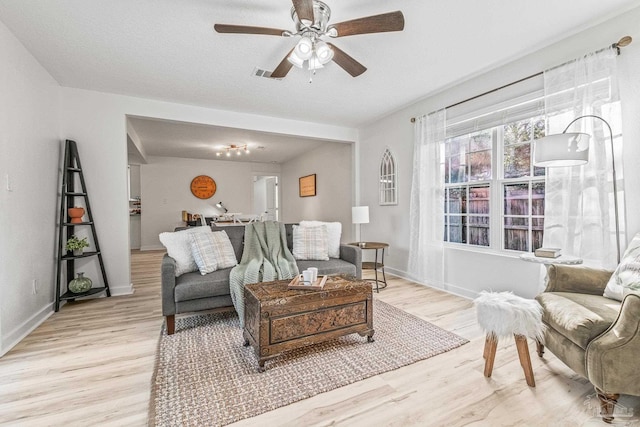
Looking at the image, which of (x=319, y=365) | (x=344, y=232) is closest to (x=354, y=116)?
(x=344, y=232)

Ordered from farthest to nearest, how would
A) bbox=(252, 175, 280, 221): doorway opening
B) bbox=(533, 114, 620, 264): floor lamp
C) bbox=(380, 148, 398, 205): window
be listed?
bbox=(252, 175, 280, 221): doorway opening, bbox=(380, 148, 398, 205): window, bbox=(533, 114, 620, 264): floor lamp

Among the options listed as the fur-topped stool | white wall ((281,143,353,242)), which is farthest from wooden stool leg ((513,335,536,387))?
white wall ((281,143,353,242))

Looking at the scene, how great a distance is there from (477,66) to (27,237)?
15.3ft

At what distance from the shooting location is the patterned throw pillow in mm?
2686

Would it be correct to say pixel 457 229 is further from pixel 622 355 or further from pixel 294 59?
pixel 294 59

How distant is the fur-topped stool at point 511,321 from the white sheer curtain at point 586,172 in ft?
3.29

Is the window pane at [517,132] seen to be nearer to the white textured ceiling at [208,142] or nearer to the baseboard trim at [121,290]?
the white textured ceiling at [208,142]

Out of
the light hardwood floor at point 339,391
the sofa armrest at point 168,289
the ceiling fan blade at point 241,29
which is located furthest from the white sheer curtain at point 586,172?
the sofa armrest at point 168,289

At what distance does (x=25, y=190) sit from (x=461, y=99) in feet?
15.1

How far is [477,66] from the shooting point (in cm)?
296

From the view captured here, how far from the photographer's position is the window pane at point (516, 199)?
114 inches

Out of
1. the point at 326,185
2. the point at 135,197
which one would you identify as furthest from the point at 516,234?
the point at 135,197

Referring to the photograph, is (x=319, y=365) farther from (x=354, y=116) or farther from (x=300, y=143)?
(x=300, y=143)

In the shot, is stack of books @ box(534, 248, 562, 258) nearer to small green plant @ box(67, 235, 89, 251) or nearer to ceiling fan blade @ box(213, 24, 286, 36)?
ceiling fan blade @ box(213, 24, 286, 36)
